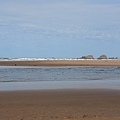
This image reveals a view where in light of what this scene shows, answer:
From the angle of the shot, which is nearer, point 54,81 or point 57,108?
point 57,108

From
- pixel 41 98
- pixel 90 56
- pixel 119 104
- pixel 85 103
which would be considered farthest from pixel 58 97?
pixel 90 56

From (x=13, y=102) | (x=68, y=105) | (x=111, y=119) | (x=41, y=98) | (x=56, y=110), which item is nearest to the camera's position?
(x=111, y=119)

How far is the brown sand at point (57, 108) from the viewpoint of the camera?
36.1 feet

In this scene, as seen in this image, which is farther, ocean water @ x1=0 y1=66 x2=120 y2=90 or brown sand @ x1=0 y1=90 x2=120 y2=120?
→ ocean water @ x1=0 y1=66 x2=120 y2=90

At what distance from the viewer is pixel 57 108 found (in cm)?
1284

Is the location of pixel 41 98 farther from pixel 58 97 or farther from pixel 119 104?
pixel 119 104

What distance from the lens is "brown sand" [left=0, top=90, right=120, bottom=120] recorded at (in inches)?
434

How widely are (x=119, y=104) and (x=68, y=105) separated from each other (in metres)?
2.22

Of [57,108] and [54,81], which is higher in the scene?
[54,81]

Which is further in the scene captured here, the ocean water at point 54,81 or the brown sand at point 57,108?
the ocean water at point 54,81

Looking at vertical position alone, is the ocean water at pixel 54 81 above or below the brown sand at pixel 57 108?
above

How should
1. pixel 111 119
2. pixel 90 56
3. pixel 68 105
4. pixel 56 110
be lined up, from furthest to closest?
pixel 90 56 < pixel 68 105 < pixel 56 110 < pixel 111 119

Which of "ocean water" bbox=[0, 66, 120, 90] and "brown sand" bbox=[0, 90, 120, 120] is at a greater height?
"ocean water" bbox=[0, 66, 120, 90]

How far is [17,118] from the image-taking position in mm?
10688
